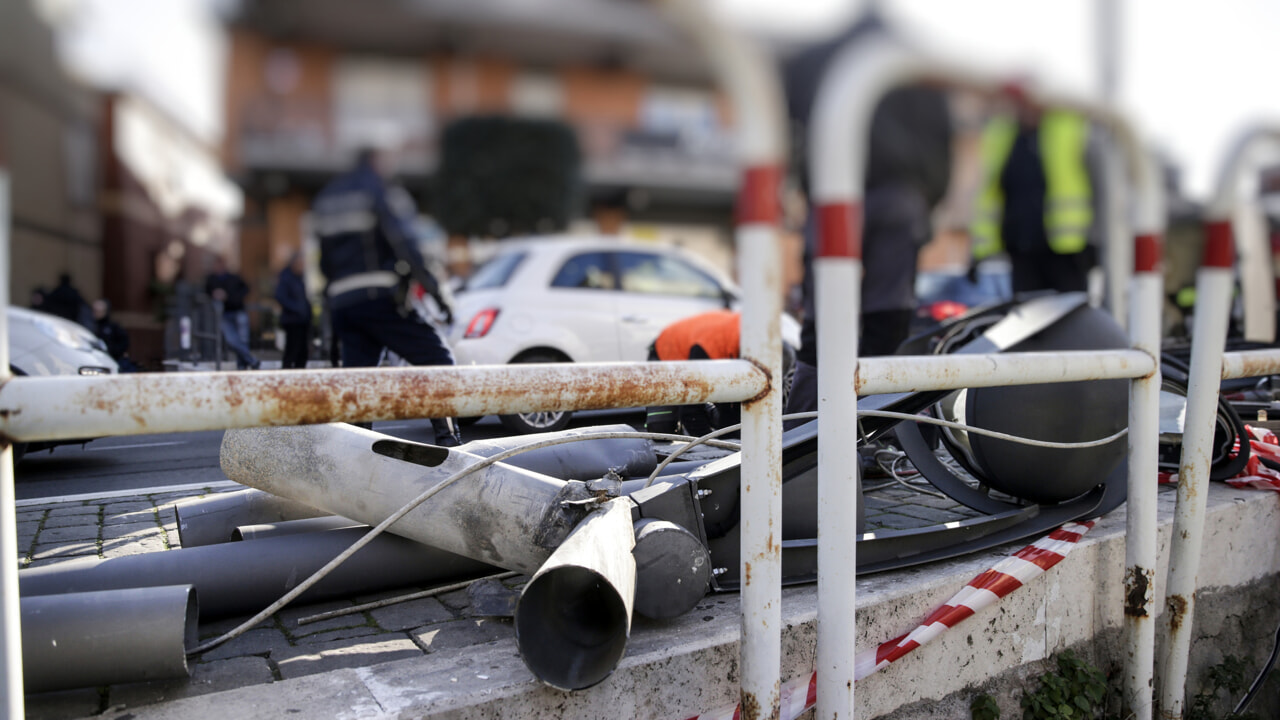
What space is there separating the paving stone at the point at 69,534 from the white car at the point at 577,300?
3292 millimetres

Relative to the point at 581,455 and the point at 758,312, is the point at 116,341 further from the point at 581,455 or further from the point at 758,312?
the point at 758,312

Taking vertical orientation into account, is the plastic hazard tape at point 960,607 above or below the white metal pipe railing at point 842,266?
below

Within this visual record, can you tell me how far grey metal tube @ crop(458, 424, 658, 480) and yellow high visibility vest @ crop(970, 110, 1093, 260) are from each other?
274 centimetres

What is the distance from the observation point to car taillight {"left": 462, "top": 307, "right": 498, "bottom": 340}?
6703 millimetres

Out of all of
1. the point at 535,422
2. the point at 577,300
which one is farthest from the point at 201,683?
the point at 577,300

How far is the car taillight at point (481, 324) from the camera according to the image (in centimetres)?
670

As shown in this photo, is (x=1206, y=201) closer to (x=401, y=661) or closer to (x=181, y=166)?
(x=401, y=661)

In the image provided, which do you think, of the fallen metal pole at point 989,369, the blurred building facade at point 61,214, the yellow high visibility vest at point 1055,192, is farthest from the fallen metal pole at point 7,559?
the blurred building facade at point 61,214

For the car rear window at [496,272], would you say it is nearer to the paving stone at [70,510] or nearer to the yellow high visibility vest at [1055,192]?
the yellow high visibility vest at [1055,192]

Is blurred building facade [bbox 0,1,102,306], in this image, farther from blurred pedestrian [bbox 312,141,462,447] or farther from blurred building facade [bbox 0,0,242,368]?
blurred pedestrian [bbox 312,141,462,447]

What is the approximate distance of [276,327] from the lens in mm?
8281

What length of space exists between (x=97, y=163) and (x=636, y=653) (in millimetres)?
27828

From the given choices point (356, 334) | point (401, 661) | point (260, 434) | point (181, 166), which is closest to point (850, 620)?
point (401, 661)

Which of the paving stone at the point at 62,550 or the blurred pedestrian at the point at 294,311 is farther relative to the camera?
the blurred pedestrian at the point at 294,311
